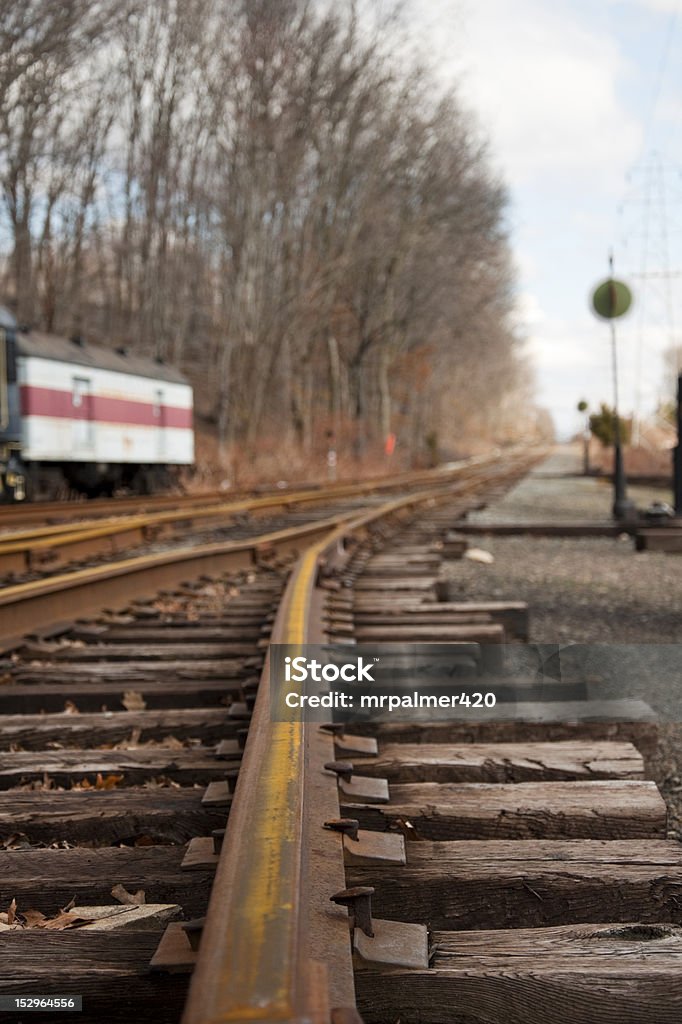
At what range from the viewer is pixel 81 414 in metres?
16.9

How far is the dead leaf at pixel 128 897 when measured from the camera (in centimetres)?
186

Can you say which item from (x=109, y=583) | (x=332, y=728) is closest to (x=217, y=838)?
(x=332, y=728)

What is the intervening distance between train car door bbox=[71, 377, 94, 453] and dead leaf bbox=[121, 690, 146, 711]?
547 inches

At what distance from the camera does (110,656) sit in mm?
3959

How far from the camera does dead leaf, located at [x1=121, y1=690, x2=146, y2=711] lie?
330cm

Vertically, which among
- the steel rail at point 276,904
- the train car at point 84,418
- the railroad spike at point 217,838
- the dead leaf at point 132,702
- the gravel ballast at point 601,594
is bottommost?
the gravel ballast at point 601,594

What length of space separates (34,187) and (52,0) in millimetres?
6327

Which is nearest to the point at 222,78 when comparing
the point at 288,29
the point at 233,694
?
the point at 288,29

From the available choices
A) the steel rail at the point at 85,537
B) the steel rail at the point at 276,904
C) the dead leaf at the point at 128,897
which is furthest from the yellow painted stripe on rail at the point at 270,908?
the steel rail at the point at 85,537

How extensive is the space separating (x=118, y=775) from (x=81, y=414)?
14961 mm

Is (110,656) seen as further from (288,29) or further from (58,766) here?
(288,29)

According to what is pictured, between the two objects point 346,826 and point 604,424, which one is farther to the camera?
point 604,424

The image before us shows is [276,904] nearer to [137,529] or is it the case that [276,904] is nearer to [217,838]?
[217,838]

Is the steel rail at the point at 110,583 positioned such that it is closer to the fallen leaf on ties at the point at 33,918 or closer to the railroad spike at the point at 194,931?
the fallen leaf on ties at the point at 33,918
